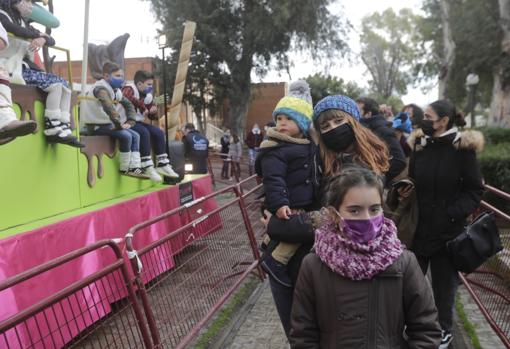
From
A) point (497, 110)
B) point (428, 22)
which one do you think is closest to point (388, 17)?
point (428, 22)

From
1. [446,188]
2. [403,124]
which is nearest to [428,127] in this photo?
[446,188]

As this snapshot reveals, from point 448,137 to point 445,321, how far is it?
1.36m

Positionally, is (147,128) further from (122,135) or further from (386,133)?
(386,133)

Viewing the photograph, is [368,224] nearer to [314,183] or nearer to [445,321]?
[314,183]

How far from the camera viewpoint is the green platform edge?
3857 millimetres

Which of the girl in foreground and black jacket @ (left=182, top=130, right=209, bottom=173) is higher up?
the girl in foreground

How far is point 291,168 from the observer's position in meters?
2.65

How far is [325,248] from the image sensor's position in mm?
1910

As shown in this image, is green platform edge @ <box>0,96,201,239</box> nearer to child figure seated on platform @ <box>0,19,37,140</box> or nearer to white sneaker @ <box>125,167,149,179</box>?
white sneaker @ <box>125,167,149,179</box>

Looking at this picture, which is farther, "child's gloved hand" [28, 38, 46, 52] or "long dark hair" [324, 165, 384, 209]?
"child's gloved hand" [28, 38, 46, 52]

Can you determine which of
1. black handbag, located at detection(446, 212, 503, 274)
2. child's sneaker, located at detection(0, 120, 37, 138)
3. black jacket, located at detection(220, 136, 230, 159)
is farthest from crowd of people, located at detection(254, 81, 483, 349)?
black jacket, located at detection(220, 136, 230, 159)

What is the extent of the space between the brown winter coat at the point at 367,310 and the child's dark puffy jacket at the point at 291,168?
2.51ft

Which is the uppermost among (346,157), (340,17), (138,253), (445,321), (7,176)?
(340,17)

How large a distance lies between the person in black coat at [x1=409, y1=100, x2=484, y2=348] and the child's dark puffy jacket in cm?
106
